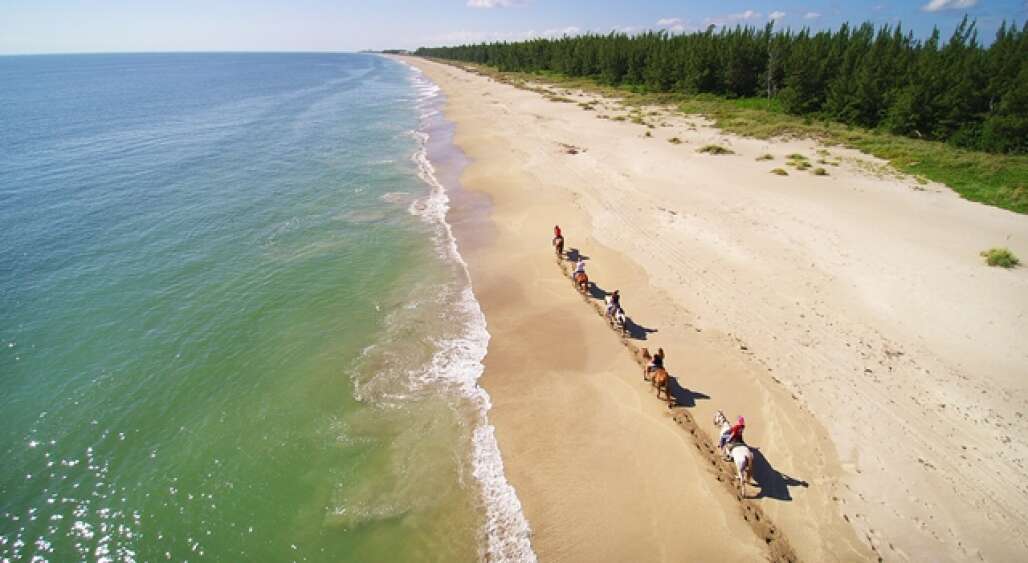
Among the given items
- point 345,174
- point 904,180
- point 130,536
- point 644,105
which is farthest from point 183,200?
point 644,105

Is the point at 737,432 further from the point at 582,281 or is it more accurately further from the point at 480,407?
the point at 582,281

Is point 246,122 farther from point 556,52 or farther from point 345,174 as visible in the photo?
point 556,52

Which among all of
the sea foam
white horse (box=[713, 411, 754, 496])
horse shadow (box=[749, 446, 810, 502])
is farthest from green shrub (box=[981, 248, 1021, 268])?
the sea foam

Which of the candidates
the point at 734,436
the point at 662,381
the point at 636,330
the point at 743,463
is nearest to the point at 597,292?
the point at 636,330

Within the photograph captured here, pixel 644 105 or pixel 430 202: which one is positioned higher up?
pixel 644 105

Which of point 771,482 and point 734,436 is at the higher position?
point 734,436

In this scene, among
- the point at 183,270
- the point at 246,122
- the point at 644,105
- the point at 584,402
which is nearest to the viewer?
the point at 584,402
